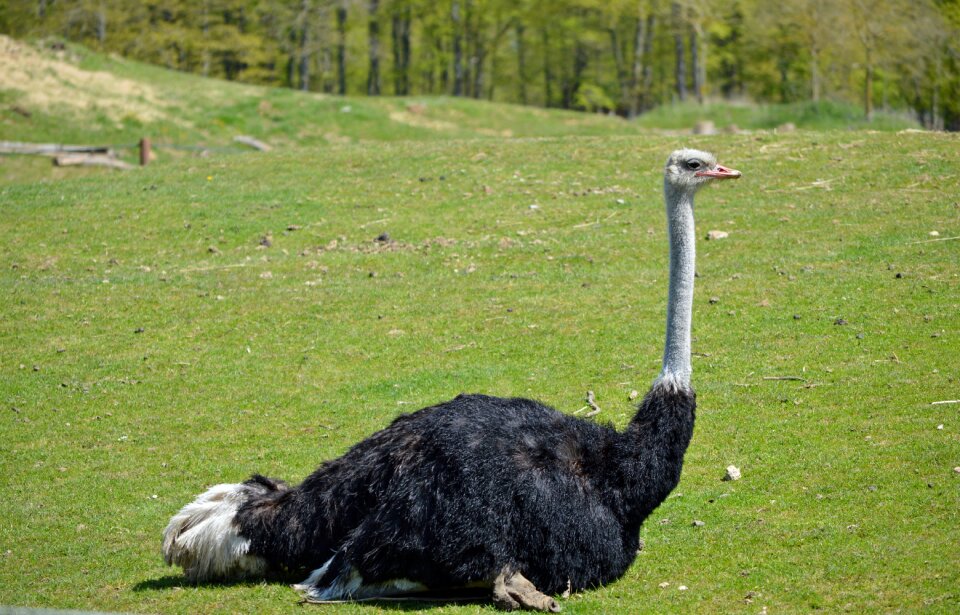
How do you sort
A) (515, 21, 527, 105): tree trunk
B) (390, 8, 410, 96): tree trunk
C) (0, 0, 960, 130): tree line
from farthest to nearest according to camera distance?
(515, 21, 527, 105): tree trunk
(390, 8, 410, 96): tree trunk
(0, 0, 960, 130): tree line

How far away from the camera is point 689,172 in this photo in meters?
7.66

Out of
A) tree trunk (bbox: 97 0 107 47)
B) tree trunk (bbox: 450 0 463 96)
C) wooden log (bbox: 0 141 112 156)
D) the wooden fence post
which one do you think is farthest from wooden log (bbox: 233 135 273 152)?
tree trunk (bbox: 450 0 463 96)

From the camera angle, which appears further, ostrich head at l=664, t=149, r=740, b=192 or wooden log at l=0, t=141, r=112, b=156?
wooden log at l=0, t=141, r=112, b=156

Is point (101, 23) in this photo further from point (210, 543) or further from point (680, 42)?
point (210, 543)

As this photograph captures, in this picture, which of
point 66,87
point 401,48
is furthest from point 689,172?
point 401,48

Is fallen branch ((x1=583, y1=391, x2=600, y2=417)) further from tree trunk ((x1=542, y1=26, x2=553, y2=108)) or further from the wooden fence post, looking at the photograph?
tree trunk ((x1=542, y1=26, x2=553, y2=108))

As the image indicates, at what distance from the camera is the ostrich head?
7637 mm

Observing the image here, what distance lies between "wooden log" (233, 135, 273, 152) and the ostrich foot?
26409 millimetres

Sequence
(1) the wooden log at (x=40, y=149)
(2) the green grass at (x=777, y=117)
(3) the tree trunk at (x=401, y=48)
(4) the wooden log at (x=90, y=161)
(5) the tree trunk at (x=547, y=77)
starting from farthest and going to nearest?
(5) the tree trunk at (x=547, y=77)
(3) the tree trunk at (x=401, y=48)
(2) the green grass at (x=777, y=117)
(1) the wooden log at (x=40, y=149)
(4) the wooden log at (x=90, y=161)

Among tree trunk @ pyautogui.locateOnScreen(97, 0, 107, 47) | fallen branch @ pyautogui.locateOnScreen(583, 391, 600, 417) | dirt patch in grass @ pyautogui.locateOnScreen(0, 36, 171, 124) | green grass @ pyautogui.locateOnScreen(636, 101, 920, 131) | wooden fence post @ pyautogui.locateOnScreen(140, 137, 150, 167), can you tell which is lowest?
fallen branch @ pyautogui.locateOnScreen(583, 391, 600, 417)

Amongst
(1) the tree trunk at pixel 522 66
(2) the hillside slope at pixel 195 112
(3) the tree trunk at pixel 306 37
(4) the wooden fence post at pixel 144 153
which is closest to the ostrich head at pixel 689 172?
(4) the wooden fence post at pixel 144 153

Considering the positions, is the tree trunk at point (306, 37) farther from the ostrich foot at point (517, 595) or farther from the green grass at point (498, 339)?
the ostrich foot at point (517, 595)

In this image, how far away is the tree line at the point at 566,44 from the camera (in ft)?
124

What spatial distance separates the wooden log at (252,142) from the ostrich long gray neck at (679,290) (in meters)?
25.5
